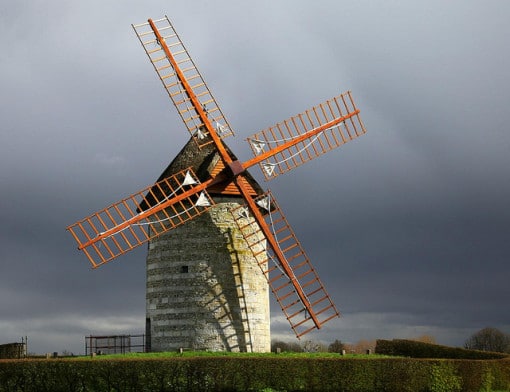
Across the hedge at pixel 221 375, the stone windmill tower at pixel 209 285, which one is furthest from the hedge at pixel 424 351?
the stone windmill tower at pixel 209 285

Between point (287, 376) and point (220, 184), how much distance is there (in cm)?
813

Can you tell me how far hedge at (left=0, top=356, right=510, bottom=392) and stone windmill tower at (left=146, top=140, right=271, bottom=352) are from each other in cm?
484

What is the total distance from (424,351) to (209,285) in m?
9.87

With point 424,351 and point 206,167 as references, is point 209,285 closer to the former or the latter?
point 206,167

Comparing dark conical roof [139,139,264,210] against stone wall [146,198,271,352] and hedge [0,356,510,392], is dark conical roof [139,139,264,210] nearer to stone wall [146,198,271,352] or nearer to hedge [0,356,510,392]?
stone wall [146,198,271,352]

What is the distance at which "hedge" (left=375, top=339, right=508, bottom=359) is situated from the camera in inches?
1210

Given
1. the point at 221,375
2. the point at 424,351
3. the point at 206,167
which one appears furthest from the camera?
the point at 424,351

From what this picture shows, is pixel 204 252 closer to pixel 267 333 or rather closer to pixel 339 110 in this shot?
pixel 267 333

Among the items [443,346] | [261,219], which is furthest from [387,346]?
[261,219]

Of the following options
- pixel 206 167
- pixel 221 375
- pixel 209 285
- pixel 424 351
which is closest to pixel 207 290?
pixel 209 285

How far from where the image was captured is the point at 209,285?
28359 millimetres

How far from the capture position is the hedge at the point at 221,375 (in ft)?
75.4

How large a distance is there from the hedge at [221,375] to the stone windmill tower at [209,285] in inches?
191

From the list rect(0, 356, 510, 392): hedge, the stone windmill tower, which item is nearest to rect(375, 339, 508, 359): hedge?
rect(0, 356, 510, 392): hedge
